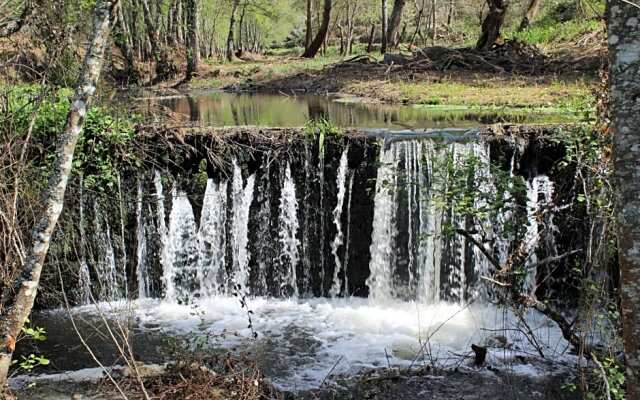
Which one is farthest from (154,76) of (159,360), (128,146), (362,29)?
(362,29)

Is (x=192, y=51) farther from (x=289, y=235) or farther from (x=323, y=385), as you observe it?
(x=323, y=385)

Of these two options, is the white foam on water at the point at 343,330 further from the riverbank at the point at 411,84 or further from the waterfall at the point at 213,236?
the riverbank at the point at 411,84

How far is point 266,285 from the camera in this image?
29.2ft

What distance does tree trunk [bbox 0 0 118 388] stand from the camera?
4.63 m

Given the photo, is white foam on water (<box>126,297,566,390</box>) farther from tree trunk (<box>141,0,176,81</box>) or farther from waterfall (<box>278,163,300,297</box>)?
tree trunk (<box>141,0,176,81</box>)

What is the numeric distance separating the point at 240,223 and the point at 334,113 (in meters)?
4.33

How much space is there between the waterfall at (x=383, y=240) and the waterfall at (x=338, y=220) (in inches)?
17.8

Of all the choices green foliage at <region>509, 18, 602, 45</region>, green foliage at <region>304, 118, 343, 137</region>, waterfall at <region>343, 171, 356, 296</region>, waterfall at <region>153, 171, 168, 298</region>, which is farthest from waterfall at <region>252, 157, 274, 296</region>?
green foliage at <region>509, 18, 602, 45</region>

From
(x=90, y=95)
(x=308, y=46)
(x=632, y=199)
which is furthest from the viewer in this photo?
(x=308, y=46)

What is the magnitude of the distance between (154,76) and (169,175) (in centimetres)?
1547

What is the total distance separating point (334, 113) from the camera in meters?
12.5

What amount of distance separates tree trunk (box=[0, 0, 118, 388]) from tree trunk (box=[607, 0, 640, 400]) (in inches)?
131

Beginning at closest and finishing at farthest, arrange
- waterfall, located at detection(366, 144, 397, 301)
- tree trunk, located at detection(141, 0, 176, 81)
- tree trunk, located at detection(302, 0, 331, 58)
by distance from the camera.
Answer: waterfall, located at detection(366, 144, 397, 301) < tree trunk, located at detection(141, 0, 176, 81) < tree trunk, located at detection(302, 0, 331, 58)

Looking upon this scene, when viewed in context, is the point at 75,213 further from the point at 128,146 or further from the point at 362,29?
the point at 362,29
